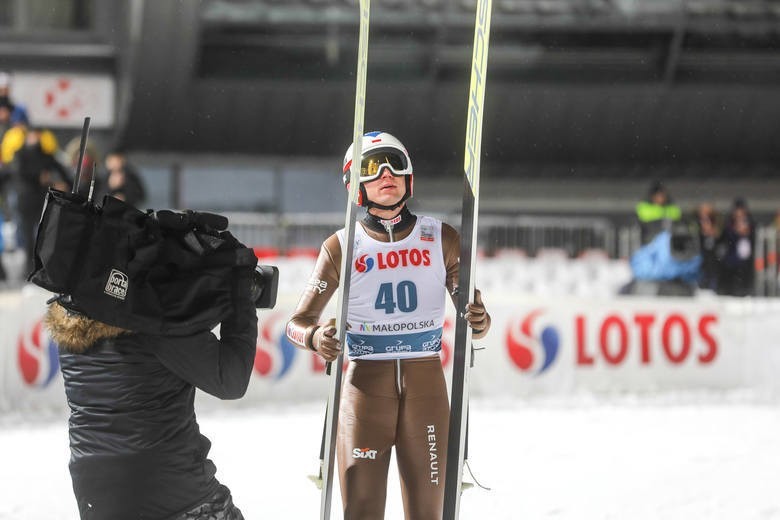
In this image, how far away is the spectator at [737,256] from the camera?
12.7 metres

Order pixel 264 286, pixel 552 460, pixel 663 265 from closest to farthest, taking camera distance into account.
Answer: pixel 264 286
pixel 552 460
pixel 663 265

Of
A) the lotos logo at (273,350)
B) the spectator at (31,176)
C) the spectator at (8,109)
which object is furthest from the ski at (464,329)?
the spectator at (8,109)

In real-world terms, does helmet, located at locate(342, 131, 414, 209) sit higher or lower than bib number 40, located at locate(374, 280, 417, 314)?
higher

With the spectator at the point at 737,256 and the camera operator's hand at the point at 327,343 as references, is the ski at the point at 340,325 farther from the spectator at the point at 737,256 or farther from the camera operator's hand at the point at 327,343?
the spectator at the point at 737,256

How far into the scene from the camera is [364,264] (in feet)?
11.9

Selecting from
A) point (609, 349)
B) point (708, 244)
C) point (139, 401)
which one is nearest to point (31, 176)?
point (609, 349)

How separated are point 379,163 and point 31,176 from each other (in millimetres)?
7041

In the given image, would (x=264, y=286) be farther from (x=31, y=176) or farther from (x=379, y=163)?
(x=31, y=176)

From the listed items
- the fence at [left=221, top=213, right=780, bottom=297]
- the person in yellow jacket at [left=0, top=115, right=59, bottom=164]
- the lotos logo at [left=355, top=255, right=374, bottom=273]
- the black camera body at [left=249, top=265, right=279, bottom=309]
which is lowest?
the black camera body at [left=249, top=265, right=279, bottom=309]

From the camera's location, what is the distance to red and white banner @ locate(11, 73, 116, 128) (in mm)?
17625

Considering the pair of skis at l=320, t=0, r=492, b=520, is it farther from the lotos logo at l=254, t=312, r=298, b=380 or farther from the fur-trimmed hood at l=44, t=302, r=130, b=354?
the lotos logo at l=254, t=312, r=298, b=380

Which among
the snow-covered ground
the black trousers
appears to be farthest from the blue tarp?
the black trousers

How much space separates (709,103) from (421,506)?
18678mm

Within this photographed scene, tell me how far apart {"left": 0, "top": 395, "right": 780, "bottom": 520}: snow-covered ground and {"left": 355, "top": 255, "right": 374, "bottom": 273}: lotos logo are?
2.34m
